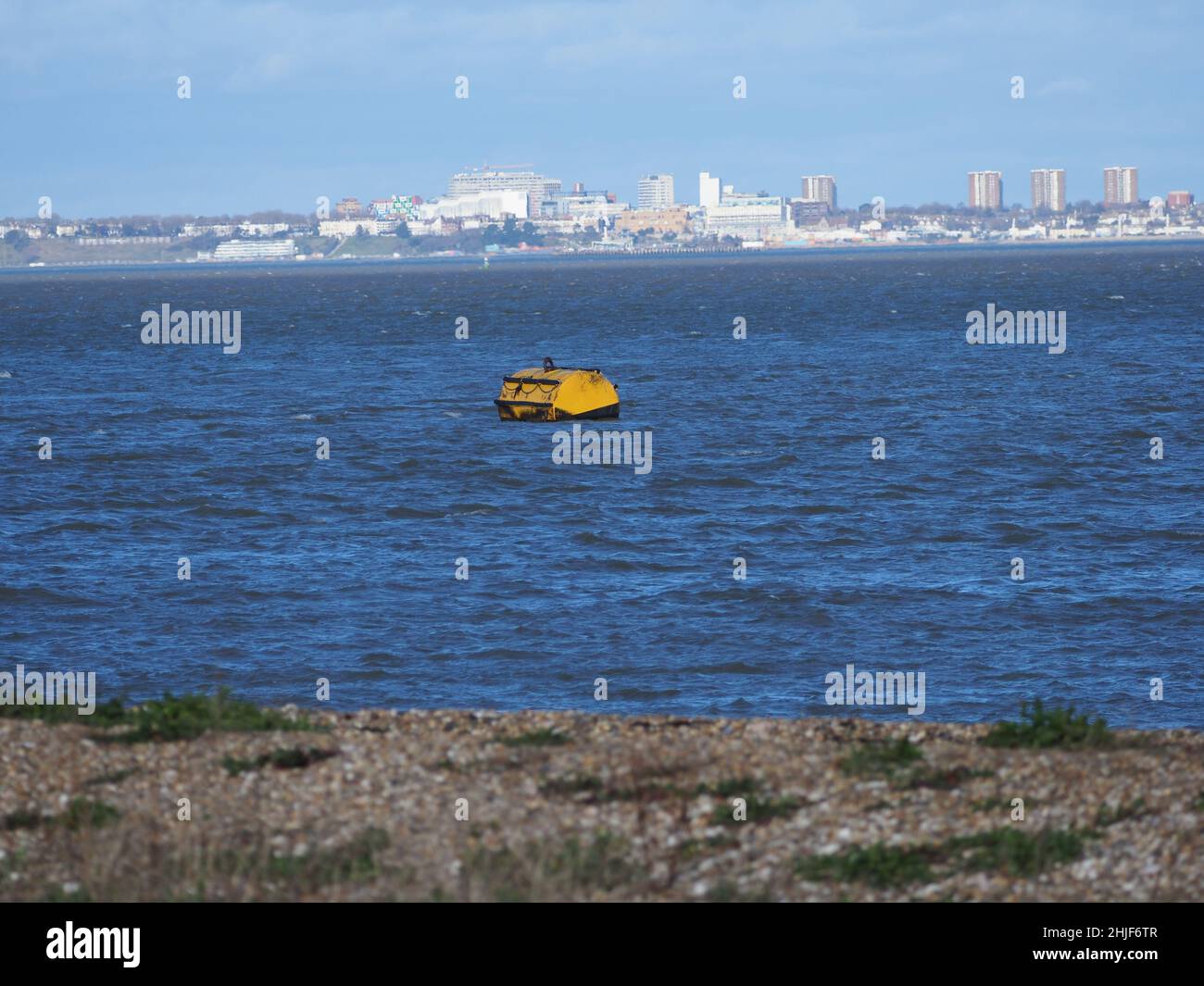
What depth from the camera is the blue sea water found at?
24.9 metres

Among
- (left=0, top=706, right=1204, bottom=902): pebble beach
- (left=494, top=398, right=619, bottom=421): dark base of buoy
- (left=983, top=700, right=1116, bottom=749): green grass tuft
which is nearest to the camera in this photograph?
(left=0, top=706, right=1204, bottom=902): pebble beach

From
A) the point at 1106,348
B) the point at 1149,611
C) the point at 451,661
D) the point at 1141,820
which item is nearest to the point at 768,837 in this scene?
the point at 1141,820

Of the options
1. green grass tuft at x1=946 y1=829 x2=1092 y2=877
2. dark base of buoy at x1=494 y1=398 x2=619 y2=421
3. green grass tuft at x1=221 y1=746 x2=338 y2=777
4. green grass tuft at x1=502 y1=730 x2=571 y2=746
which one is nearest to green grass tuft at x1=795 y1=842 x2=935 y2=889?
green grass tuft at x1=946 y1=829 x2=1092 y2=877

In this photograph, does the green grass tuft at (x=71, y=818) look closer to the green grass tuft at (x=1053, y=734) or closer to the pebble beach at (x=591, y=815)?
the pebble beach at (x=591, y=815)

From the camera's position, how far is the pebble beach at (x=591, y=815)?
11148 mm

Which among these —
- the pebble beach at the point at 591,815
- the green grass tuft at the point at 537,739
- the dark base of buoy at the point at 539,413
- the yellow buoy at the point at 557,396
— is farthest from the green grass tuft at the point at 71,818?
the dark base of buoy at the point at 539,413

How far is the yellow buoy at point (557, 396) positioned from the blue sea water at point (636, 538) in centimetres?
78

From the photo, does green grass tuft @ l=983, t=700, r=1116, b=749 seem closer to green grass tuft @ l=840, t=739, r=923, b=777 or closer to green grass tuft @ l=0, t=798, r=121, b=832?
green grass tuft @ l=840, t=739, r=923, b=777

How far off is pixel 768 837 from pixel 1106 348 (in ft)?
255

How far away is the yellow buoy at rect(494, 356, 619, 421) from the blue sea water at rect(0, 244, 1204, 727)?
30.8 inches

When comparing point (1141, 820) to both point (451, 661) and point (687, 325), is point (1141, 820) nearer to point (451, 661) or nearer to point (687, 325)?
point (451, 661)

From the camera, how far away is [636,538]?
35188mm
